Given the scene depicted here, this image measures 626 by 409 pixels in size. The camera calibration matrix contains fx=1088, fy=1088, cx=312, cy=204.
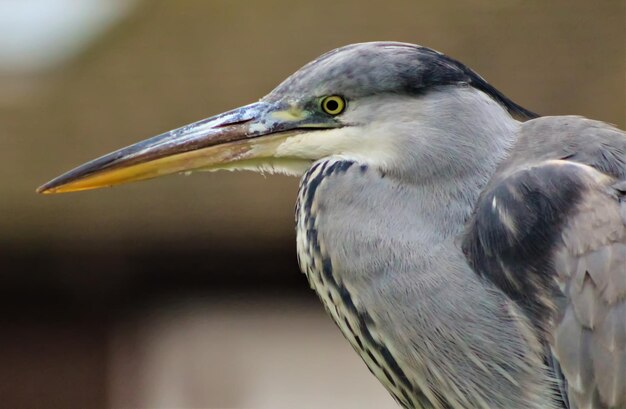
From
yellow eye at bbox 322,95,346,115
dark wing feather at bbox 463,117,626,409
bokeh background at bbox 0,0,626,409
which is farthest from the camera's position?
bokeh background at bbox 0,0,626,409

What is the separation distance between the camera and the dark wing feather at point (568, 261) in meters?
1.84

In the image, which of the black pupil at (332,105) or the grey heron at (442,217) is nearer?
the grey heron at (442,217)

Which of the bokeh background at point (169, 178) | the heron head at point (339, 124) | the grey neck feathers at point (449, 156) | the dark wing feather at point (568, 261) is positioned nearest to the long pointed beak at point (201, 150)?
the heron head at point (339, 124)

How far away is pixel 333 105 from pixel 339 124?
0.12ft

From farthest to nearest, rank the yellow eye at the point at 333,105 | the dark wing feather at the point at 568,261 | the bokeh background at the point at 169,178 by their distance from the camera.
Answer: the bokeh background at the point at 169,178 → the yellow eye at the point at 333,105 → the dark wing feather at the point at 568,261

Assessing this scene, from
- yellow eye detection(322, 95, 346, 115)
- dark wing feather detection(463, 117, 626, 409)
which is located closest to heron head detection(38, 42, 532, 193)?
yellow eye detection(322, 95, 346, 115)

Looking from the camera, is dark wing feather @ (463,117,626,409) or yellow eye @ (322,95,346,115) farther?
yellow eye @ (322,95,346,115)

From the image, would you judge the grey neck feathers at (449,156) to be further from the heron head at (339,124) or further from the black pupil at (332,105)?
the black pupil at (332,105)

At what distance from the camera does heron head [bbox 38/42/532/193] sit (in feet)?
6.35

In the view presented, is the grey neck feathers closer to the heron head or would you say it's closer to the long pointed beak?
the heron head

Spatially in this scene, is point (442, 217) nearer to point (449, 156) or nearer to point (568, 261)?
point (449, 156)

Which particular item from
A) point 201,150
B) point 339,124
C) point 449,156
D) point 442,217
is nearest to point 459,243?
point 442,217

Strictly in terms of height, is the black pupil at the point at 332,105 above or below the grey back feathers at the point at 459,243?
above

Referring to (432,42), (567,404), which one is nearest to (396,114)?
(567,404)
